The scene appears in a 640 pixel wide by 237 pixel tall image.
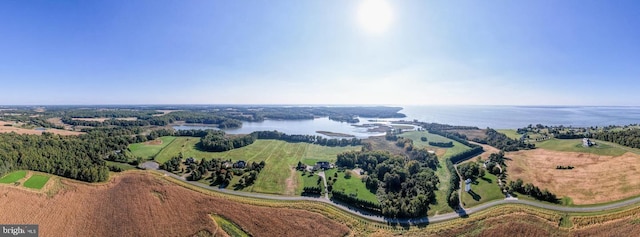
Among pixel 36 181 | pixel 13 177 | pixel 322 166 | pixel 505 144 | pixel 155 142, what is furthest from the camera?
pixel 155 142

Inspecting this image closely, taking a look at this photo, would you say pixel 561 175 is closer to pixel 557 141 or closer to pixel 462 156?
pixel 462 156

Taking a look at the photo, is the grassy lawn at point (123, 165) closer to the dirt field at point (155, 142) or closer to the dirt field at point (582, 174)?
the dirt field at point (155, 142)

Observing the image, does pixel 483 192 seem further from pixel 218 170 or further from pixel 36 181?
pixel 36 181

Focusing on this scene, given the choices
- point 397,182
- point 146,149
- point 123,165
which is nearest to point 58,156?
point 123,165

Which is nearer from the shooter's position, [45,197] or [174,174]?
[45,197]

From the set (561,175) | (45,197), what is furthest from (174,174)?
(561,175)
